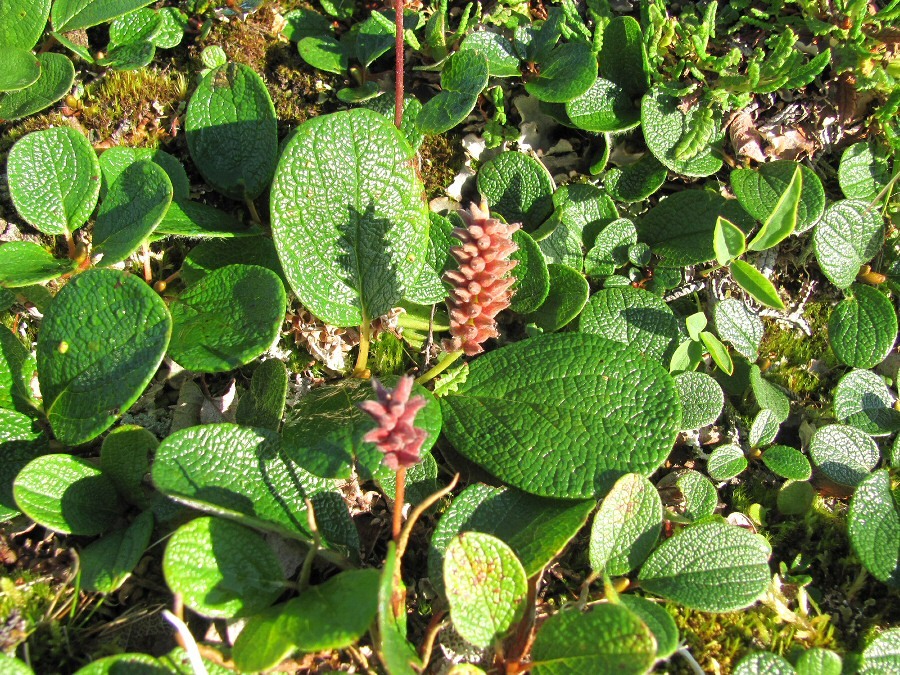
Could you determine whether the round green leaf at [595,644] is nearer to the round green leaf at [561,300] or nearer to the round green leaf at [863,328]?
the round green leaf at [561,300]

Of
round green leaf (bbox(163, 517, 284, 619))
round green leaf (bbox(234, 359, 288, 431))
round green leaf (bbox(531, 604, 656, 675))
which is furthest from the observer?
round green leaf (bbox(234, 359, 288, 431))

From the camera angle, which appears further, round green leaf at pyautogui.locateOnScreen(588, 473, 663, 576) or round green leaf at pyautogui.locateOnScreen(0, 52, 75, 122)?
round green leaf at pyautogui.locateOnScreen(0, 52, 75, 122)

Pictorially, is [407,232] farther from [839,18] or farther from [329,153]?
[839,18]

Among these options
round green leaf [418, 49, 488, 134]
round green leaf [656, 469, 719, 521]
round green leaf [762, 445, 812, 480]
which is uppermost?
round green leaf [418, 49, 488, 134]

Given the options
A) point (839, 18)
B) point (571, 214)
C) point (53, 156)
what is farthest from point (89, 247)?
→ point (839, 18)

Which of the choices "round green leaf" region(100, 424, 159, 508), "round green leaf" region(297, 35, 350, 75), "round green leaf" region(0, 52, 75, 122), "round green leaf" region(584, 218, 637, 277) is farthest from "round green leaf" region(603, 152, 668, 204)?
"round green leaf" region(0, 52, 75, 122)

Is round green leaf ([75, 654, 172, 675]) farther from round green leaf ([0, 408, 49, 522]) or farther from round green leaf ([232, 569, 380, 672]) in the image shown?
round green leaf ([0, 408, 49, 522])

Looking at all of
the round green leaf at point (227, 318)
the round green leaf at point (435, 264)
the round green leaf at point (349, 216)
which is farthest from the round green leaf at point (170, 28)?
the round green leaf at point (435, 264)
